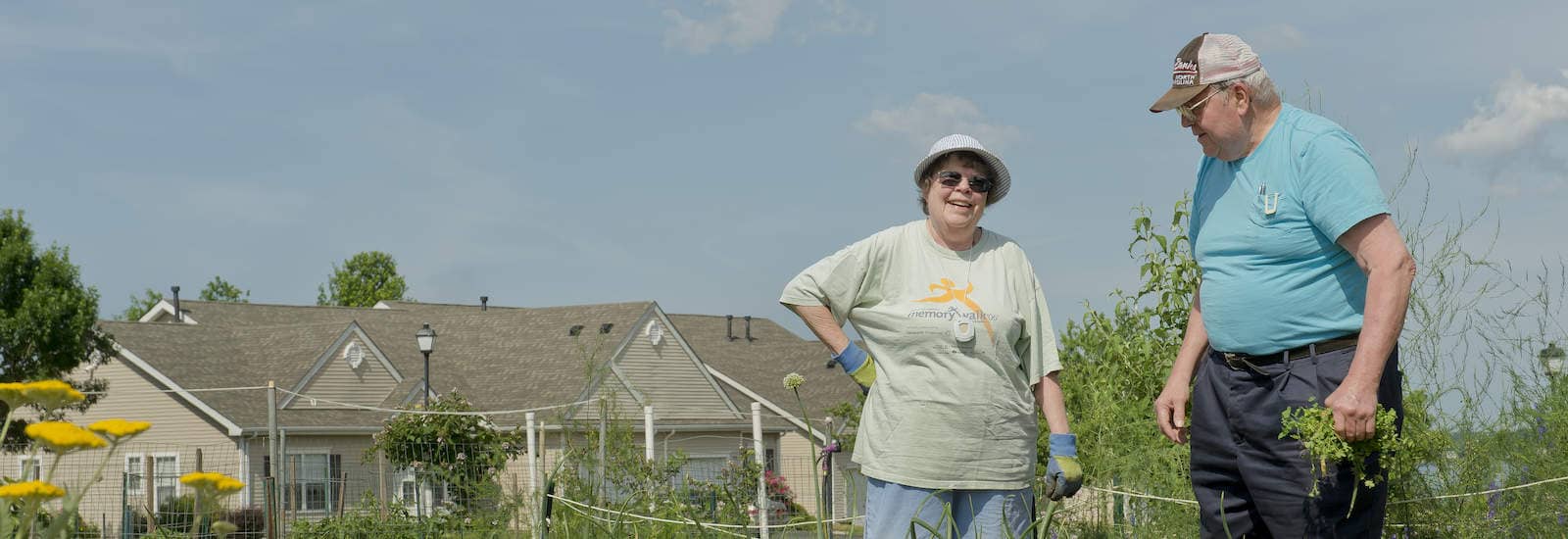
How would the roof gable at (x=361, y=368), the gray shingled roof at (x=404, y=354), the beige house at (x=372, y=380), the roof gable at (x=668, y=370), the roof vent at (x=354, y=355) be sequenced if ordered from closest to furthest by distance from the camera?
the beige house at (x=372, y=380) < the gray shingled roof at (x=404, y=354) < the roof gable at (x=361, y=368) < the roof vent at (x=354, y=355) < the roof gable at (x=668, y=370)

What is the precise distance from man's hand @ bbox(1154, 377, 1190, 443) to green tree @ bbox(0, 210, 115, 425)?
28063 mm

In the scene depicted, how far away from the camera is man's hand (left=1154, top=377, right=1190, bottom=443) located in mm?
3254

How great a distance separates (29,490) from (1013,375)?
2.20 meters

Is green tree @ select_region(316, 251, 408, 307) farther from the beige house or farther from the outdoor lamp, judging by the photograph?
the outdoor lamp

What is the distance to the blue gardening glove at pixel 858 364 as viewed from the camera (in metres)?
3.50

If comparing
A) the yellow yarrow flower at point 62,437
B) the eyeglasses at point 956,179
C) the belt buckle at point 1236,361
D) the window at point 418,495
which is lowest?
the window at point 418,495

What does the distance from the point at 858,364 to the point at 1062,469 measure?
22.1 inches

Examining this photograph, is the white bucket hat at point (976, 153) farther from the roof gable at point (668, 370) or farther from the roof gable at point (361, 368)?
the roof gable at point (361, 368)

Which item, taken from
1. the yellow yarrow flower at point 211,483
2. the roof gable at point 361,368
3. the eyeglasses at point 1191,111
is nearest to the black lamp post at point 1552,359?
the eyeglasses at point 1191,111

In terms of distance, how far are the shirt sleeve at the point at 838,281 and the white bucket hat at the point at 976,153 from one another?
0.25 m

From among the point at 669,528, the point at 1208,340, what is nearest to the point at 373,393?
the point at 669,528

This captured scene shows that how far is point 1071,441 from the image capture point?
3.45 meters

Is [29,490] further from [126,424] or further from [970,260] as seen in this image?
[970,260]

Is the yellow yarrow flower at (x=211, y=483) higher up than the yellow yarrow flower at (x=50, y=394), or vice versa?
the yellow yarrow flower at (x=50, y=394)
